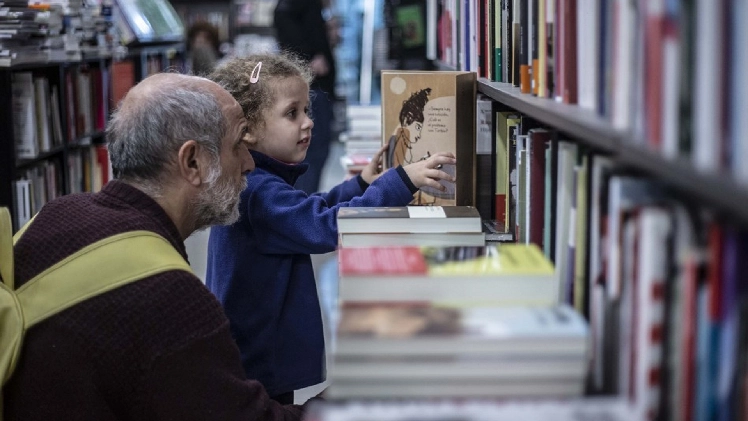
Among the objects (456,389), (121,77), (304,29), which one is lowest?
(456,389)

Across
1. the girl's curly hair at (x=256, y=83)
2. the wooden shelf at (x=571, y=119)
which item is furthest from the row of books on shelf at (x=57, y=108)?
the wooden shelf at (x=571, y=119)

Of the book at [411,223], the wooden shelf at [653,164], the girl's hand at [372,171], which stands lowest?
the book at [411,223]

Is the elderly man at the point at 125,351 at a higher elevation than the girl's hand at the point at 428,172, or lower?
lower

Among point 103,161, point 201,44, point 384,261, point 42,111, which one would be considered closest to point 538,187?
point 384,261

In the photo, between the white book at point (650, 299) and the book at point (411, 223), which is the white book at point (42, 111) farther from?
the white book at point (650, 299)

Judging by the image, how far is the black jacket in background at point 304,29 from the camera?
583cm

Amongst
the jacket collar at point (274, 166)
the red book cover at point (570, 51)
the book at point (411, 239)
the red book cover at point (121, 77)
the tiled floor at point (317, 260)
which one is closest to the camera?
the red book cover at point (570, 51)

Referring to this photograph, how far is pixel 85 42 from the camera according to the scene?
4953 millimetres

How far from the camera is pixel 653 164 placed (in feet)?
2.72

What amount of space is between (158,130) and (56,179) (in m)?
2.92

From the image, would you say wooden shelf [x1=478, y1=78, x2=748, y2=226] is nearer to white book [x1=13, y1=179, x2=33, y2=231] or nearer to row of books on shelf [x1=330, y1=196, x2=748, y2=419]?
row of books on shelf [x1=330, y1=196, x2=748, y2=419]

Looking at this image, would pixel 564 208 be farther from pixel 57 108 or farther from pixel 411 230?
pixel 57 108

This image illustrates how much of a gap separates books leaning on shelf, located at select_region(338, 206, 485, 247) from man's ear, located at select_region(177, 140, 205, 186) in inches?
13.1

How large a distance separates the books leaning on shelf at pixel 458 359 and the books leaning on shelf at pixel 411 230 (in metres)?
0.61
